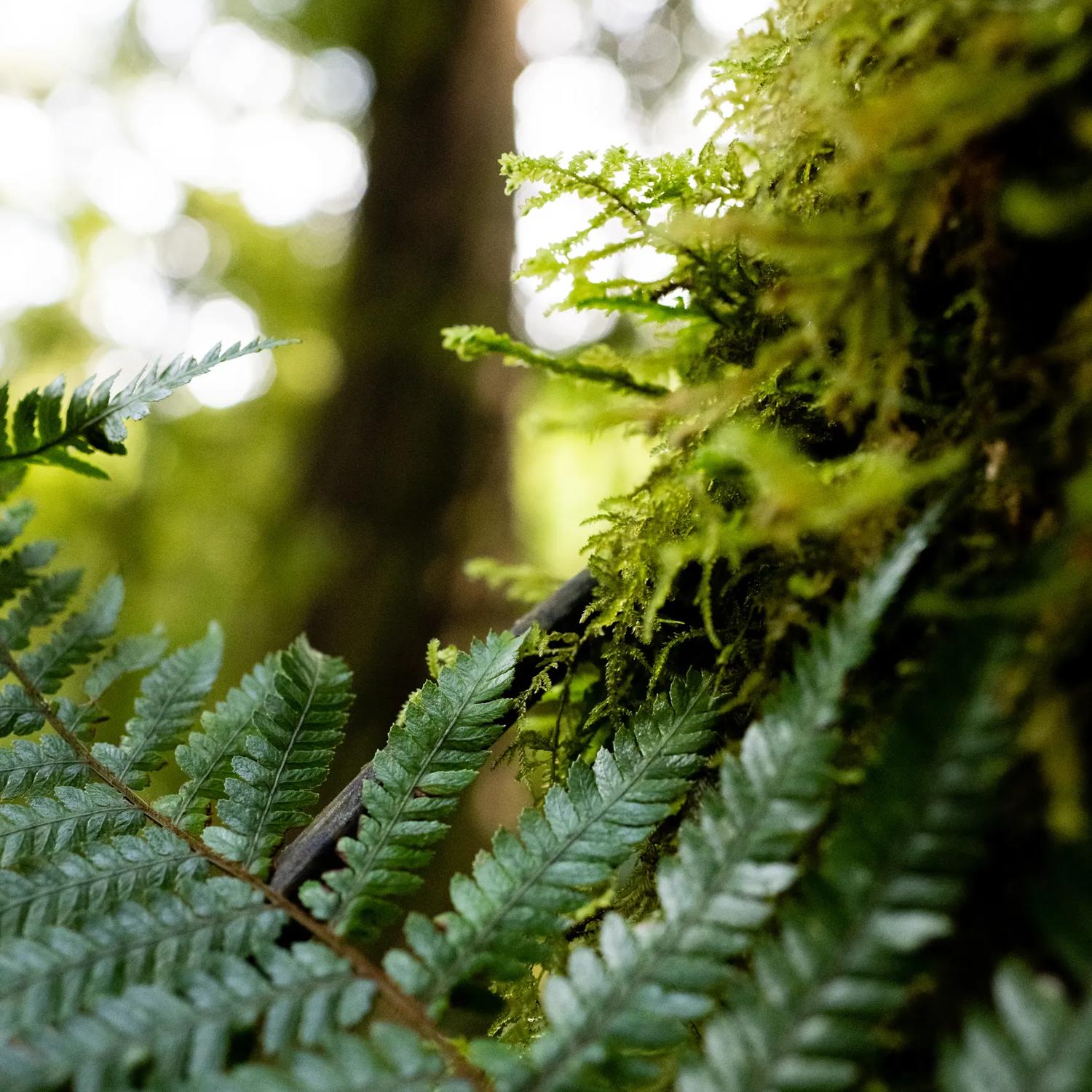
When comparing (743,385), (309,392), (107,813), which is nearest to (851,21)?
(743,385)

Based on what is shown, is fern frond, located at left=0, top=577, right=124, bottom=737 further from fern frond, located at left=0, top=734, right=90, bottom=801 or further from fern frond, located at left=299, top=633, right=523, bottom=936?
fern frond, located at left=299, top=633, right=523, bottom=936

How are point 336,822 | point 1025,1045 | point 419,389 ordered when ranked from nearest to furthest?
point 1025,1045 < point 336,822 < point 419,389

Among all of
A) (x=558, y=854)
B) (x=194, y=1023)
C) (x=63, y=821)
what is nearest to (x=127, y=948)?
(x=194, y=1023)

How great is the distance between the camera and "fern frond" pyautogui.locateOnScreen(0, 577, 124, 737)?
2.57 ft

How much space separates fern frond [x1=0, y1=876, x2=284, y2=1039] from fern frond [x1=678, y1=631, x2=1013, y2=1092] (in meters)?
0.37

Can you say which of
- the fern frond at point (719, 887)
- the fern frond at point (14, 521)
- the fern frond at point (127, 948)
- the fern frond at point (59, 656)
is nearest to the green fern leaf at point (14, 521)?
the fern frond at point (14, 521)

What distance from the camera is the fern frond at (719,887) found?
436mm

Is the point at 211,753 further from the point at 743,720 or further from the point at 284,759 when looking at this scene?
the point at 743,720

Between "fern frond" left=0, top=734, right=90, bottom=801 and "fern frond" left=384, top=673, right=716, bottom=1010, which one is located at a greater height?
"fern frond" left=0, top=734, right=90, bottom=801

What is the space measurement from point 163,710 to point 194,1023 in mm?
423

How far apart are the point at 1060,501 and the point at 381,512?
10.9ft

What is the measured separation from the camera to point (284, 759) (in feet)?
2.35

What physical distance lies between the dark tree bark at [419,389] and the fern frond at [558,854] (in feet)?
8.80

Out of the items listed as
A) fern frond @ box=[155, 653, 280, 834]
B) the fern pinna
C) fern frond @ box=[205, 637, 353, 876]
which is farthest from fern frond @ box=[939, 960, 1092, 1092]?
fern frond @ box=[155, 653, 280, 834]
